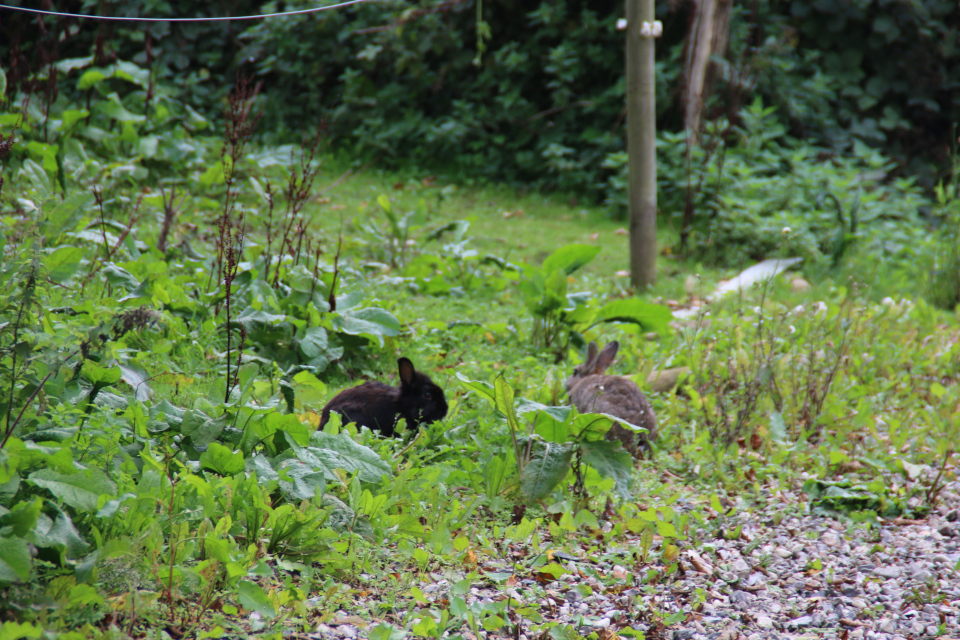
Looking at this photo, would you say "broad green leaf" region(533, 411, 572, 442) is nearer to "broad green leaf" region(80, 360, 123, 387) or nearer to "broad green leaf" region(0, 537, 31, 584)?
"broad green leaf" region(80, 360, 123, 387)

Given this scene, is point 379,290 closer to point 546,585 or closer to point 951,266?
point 546,585

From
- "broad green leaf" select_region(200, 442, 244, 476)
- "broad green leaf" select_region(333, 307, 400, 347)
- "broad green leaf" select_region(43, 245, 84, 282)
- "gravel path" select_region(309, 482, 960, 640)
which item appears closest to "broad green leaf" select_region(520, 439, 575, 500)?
"gravel path" select_region(309, 482, 960, 640)

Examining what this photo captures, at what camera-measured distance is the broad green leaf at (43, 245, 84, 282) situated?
310cm

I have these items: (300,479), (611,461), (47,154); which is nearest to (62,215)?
(47,154)

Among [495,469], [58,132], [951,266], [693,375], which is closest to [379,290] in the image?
[693,375]

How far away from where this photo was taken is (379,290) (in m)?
5.62

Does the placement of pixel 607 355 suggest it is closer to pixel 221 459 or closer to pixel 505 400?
pixel 505 400

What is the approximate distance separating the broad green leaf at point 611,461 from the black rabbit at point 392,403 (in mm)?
907

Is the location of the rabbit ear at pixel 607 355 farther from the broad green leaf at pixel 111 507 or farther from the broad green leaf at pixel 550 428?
the broad green leaf at pixel 111 507

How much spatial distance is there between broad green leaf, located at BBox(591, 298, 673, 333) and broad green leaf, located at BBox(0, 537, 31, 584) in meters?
3.54

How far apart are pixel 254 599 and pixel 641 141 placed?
523 centimetres

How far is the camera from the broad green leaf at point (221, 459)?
103 inches

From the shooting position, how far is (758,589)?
9.40 feet

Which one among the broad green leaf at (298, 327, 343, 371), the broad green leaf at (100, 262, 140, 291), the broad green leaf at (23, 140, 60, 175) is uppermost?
the broad green leaf at (23, 140, 60, 175)
